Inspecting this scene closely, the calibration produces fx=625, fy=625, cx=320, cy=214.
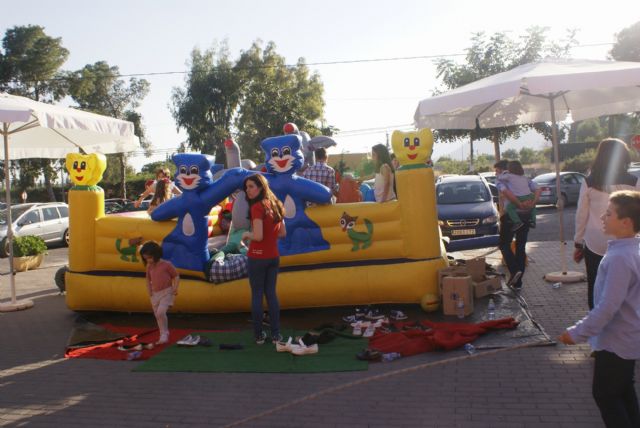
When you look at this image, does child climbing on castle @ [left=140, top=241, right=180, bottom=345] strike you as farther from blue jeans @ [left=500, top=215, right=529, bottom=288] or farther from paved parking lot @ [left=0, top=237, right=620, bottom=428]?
blue jeans @ [left=500, top=215, right=529, bottom=288]

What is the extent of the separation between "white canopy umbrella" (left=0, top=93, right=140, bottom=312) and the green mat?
365cm

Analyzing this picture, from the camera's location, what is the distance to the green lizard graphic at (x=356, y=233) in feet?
25.5

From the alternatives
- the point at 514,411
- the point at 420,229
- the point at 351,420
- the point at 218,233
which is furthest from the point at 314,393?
the point at 218,233

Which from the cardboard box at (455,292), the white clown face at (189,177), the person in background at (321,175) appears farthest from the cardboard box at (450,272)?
the white clown face at (189,177)

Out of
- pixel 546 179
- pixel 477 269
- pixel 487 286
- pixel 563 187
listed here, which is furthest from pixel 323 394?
pixel 563 187

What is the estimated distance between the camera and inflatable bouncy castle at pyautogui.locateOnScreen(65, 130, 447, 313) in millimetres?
7609

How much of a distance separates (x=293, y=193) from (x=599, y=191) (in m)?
3.64

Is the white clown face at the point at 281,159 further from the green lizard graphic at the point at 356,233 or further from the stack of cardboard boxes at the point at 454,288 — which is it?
the stack of cardboard boxes at the point at 454,288

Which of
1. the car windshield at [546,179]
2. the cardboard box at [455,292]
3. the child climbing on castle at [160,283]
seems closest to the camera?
the child climbing on castle at [160,283]

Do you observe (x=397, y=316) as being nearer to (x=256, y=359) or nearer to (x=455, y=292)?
(x=455, y=292)

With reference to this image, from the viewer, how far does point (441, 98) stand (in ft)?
27.5

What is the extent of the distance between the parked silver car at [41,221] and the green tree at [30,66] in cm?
1780

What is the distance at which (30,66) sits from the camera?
36625 millimetres

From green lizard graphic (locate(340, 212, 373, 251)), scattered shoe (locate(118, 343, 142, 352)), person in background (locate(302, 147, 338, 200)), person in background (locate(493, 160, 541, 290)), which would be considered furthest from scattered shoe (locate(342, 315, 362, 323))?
person in background (locate(493, 160, 541, 290))
